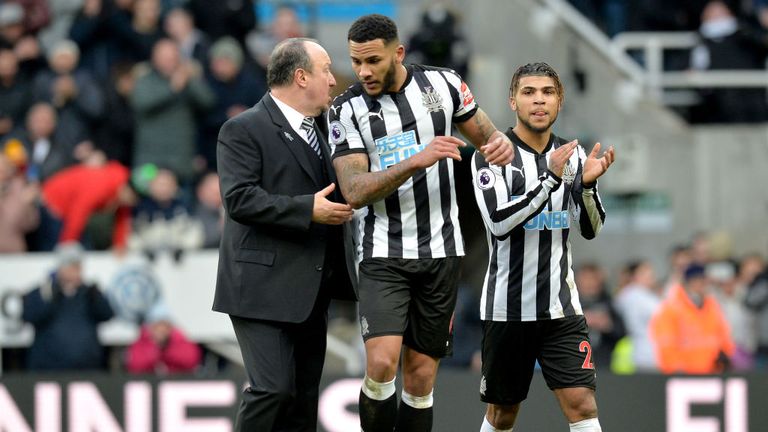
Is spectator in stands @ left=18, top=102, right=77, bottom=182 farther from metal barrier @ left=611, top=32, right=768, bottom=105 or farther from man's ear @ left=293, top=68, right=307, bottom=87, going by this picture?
man's ear @ left=293, top=68, right=307, bottom=87

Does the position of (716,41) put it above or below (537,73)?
above

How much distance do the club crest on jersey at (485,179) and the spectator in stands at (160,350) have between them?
537 cm

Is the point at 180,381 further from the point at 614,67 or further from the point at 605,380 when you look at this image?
the point at 614,67

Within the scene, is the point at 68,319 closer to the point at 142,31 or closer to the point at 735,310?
the point at 142,31

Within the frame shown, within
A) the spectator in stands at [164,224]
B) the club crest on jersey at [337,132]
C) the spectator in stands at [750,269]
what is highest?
the club crest on jersey at [337,132]

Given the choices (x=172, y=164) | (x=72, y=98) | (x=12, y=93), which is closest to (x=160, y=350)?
(x=172, y=164)

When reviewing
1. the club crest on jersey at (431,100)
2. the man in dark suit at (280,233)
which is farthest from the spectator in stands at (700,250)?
the man in dark suit at (280,233)

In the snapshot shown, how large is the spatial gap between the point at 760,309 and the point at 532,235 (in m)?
7.12

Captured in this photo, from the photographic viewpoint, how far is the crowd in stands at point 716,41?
16078 mm

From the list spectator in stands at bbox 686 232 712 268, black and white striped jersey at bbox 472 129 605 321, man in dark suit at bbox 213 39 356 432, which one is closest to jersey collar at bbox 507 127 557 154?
black and white striped jersey at bbox 472 129 605 321

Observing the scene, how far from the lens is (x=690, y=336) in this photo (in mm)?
13125

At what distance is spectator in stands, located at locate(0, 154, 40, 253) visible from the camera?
1335 cm

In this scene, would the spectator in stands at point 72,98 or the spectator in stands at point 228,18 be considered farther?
the spectator in stands at point 228,18

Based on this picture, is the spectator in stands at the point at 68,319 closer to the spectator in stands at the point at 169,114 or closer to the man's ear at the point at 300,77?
the spectator in stands at the point at 169,114
